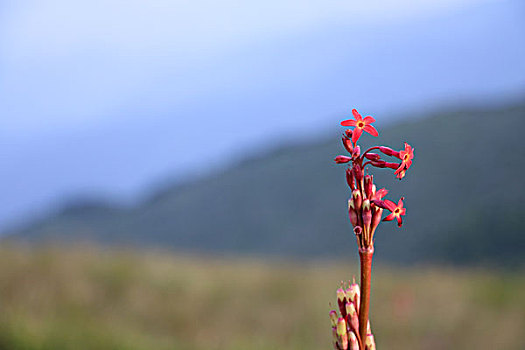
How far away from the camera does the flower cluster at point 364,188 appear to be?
981 mm

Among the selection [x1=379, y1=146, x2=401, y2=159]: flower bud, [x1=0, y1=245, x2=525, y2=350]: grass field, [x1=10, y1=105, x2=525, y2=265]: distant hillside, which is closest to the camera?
[x1=379, y1=146, x2=401, y2=159]: flower bud

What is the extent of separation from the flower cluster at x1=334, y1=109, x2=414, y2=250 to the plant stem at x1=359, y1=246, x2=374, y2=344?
0.05 feet

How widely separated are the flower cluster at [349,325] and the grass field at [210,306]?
5197mm

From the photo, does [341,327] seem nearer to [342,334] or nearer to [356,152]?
[342,334]

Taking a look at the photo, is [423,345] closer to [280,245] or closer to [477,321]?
[477,321]

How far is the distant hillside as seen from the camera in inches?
1211

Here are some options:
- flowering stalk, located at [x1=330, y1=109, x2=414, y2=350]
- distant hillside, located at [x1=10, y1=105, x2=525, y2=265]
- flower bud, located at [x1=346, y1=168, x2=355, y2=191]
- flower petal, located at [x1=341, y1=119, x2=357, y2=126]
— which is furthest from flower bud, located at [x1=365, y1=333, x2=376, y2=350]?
distant hillside, located at [x1=10, y1=105, x2=525, y2=265]

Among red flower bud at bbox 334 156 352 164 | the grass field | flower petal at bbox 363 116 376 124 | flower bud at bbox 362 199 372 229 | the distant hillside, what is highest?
the distant hillside

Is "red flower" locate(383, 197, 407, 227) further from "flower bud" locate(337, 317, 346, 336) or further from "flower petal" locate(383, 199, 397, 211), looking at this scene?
"flower bud" locate(337, 317, 346, 336)

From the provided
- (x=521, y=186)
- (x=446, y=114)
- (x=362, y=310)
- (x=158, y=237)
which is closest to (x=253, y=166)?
(x=158, y=237)

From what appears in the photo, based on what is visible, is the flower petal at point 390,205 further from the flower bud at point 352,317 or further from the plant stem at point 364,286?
the flower bud at point 352,317

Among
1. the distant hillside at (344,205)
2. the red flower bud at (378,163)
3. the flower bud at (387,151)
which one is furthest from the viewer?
the distant hillside at (344,205)

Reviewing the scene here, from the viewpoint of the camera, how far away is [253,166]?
50094mm

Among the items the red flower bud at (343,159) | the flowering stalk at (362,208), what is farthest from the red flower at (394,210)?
the red flower bud at (343,159)
